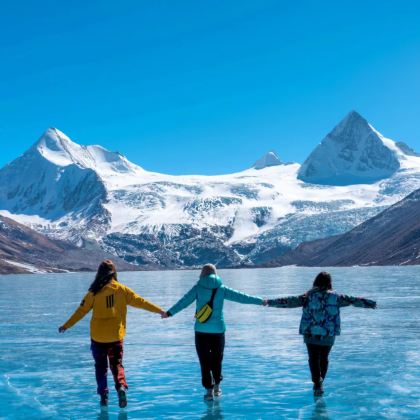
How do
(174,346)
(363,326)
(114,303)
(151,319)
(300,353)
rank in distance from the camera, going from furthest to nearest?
1. (151,319)
2. (363,326)
3. (174,346)
4. (300,353)
5. (114,303)

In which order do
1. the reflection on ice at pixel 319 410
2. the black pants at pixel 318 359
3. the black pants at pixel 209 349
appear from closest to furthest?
the reflection on ice at pixel 319 410 < the black pants at pixel 209 349 < the black pants at pixel 318 359

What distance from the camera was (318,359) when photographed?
54.7 ft

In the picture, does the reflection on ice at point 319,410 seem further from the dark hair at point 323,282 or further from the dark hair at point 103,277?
the dark hair at point 103,277

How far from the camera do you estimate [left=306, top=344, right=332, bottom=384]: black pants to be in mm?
16594

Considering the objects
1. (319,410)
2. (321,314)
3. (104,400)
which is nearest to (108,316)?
(104,400)

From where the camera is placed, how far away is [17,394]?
1906cm

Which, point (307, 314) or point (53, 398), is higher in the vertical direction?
point (307, 314)

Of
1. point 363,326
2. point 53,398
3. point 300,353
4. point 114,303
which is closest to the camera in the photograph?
Result: point 114,303

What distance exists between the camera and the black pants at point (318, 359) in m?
16.6

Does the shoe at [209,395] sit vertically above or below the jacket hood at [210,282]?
below

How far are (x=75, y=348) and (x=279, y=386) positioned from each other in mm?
12584

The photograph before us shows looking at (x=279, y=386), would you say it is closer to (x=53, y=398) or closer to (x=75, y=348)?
(x=53, y=398)

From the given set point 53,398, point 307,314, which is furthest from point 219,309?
point 53,398

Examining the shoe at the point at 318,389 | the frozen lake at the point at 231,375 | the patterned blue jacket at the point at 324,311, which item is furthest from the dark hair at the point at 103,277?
the shoe at the point at 318,389
